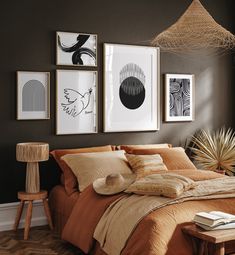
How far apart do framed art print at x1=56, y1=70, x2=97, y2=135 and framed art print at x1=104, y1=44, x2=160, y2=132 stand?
0.19 m

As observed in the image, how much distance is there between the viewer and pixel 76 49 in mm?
5711

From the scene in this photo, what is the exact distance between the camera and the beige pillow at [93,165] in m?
5.02

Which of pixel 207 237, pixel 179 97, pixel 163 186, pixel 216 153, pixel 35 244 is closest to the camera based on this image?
pixel 207 237

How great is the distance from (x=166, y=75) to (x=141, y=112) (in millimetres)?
636

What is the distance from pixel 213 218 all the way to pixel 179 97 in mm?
3121

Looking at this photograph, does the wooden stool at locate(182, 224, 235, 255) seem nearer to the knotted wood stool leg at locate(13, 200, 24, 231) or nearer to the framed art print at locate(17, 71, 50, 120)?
the knotted wood stool leg at locate(13, 200, 24, 231)

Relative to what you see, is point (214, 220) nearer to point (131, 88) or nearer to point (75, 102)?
point (75, 102)

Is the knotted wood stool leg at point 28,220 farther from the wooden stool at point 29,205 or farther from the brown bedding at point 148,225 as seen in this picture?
the brown bedding at point 148,225

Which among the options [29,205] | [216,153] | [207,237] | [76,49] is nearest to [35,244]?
[29,205]

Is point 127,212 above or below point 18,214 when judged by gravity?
above

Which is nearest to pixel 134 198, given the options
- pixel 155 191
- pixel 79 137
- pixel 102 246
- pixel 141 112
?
pixel 155 191

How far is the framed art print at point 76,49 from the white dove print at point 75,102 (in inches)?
13.8

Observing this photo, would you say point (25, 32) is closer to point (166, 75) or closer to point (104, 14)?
point (104, 14)

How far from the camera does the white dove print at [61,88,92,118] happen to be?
568 centimetres
